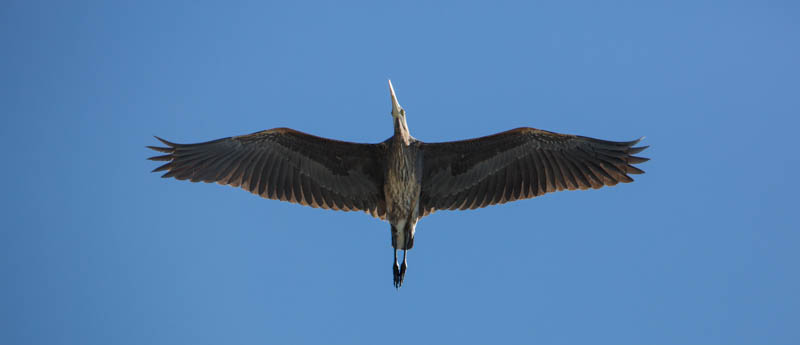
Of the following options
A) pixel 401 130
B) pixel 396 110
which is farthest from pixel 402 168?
pixel 396 110

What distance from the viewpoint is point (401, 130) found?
953cm

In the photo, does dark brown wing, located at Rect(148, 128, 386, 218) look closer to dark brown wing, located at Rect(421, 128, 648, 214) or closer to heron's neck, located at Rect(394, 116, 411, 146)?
heron's neck, located at Rect(394, 116, 411, 146)

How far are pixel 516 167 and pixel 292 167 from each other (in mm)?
3615

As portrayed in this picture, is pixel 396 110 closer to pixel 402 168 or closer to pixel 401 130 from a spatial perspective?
pixel 401 130

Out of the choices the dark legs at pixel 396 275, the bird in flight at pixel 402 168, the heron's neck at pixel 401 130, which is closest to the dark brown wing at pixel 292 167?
the bird in flight at pixel 402 168

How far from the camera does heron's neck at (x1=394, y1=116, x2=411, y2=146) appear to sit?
9.53m

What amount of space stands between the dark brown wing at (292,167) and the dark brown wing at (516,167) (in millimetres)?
948

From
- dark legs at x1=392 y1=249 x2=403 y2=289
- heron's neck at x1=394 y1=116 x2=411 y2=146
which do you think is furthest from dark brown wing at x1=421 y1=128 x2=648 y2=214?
dark legs at x1=392 y1=249 x2=403 y2=289

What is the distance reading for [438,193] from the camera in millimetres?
10234

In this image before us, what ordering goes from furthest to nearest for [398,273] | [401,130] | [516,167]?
[398,273] → [516,167] → [401,130]

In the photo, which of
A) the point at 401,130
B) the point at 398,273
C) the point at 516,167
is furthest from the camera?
the point at 398,273

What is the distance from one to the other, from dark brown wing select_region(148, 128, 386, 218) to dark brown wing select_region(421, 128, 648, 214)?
0.95 metres

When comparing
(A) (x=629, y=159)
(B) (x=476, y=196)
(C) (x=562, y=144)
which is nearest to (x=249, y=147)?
(B) (x=476, y=196)

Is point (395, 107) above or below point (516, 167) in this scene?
above
